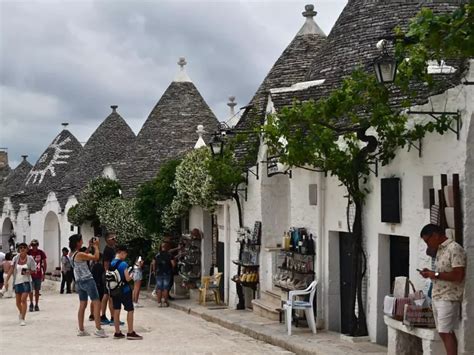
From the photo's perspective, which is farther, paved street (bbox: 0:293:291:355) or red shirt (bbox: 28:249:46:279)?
red shirt (bbox: 28:249:46:279)

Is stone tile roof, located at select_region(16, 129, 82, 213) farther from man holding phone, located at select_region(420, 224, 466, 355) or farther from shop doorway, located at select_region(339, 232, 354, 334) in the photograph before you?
man holding phone, located at select_region(420, 224, 466, 355)

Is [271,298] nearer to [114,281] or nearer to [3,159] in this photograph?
[114,281]

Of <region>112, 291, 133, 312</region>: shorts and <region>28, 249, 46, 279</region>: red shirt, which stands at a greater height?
<region>28, 249, 46, 279</region>: red shirt

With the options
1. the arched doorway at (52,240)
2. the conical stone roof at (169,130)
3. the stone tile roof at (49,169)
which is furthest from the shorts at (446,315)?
the stone tile roof at (49,169)

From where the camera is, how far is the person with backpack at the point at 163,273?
21.3m

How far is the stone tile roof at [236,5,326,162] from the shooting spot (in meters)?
20.9

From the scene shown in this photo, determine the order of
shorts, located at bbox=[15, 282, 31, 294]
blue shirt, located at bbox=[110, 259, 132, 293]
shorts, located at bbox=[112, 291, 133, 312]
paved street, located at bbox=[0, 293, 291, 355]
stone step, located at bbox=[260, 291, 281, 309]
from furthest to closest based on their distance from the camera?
stone step, located at bbox=[260, 291, 281, 309]
shorts, located at bbox=[15, 282, 31, 294]
shorts, located at bbox=[112, 291, 133, 312]
blue shirt, located at bbox=[110, 259, 132, 293]
paved street, located at bbox=[0, 293, 291, 355]

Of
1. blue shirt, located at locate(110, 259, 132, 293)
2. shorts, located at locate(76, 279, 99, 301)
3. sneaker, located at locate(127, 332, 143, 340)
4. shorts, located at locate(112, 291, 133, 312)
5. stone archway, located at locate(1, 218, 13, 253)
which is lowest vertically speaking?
sneaker, located at locate(127, 332, 143, 340)

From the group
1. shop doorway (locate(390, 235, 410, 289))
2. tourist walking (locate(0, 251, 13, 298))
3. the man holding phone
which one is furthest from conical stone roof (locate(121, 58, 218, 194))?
the man holding phone

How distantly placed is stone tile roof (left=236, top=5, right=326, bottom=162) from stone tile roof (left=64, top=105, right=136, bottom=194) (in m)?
15.7

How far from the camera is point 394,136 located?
470 inches

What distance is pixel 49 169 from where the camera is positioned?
146 ft

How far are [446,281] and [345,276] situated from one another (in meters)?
5.15

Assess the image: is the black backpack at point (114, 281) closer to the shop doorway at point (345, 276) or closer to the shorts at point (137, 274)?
the shop doorway at point (345, 276)
